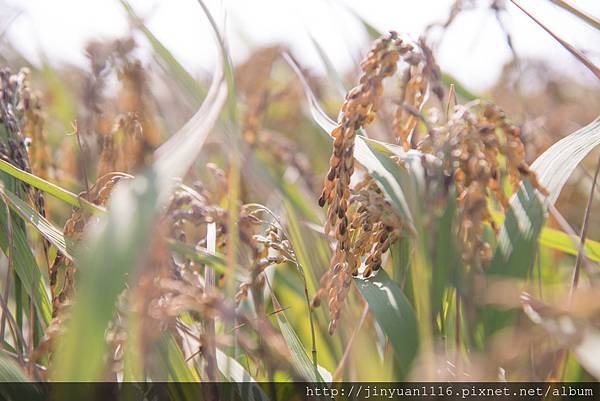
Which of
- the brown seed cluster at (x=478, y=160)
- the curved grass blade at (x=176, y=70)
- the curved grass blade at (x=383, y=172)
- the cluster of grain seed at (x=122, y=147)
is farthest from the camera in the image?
the curved grass blade at (x=176, y=70)

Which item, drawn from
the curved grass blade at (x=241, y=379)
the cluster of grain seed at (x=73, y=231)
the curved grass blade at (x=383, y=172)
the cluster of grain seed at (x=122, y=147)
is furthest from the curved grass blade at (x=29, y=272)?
the curved grass blade at (x=383, y=172)

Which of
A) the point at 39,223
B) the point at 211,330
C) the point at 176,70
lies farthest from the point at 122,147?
the point at 211,330

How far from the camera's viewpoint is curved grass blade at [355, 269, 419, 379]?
0.97 meters

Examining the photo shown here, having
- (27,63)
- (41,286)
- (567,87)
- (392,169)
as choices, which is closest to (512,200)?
(392,169)

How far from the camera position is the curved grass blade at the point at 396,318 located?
97cm

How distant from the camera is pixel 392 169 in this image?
1124 millimetres

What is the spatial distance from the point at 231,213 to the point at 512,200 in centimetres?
48

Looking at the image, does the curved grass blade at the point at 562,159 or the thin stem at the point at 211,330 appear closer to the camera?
the thin stem at the point at 211,330

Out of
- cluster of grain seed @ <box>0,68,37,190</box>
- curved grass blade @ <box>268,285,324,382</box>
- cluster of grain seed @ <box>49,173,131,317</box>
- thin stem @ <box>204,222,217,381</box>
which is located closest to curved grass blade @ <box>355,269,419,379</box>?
curved grass blade @ <box>268,285,324,382</box>

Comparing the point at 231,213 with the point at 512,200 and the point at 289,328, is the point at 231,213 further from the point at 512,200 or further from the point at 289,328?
the point at 512,200

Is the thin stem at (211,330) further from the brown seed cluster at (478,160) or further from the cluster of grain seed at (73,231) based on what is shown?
the brown seed cluster at (478,160)

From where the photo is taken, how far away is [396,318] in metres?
1.00

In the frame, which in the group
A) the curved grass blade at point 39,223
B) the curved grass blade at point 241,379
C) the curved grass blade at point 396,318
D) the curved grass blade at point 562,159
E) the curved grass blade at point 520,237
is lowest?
the curved grass blade at point 241,379

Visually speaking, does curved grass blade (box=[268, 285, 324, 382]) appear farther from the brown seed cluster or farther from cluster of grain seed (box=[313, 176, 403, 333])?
the brown seed cluster
